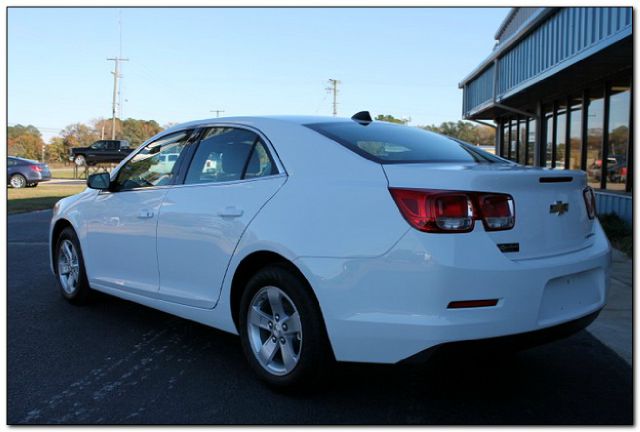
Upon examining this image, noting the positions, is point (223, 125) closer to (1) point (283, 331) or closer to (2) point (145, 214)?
(2) point (145, 214)

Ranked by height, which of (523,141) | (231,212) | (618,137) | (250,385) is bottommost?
(250,385)

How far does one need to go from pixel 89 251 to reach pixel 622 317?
443 centimetres

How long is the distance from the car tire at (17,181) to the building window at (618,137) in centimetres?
2267

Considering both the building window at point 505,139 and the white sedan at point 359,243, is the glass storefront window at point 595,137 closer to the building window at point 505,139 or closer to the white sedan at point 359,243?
the building window at point 505,139

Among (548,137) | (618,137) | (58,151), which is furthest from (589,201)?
(58,151)

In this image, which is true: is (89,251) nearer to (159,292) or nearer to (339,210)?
(159,292)

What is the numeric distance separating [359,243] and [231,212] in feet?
3.33

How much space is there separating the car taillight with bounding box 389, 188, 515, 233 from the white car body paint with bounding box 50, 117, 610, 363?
0.04 metres

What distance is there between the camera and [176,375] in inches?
157

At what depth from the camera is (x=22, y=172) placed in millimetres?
26500

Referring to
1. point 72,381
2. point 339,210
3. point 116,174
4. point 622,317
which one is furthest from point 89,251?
point 622,317

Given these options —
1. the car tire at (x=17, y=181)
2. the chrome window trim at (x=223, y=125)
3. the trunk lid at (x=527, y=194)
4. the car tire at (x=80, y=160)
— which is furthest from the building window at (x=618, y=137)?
the car tire at (x=80, y=160)

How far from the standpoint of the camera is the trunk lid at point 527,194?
3.16 m

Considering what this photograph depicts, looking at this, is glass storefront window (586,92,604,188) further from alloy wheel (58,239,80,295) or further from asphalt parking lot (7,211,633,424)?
alloy wheel (58,239,80,295)
